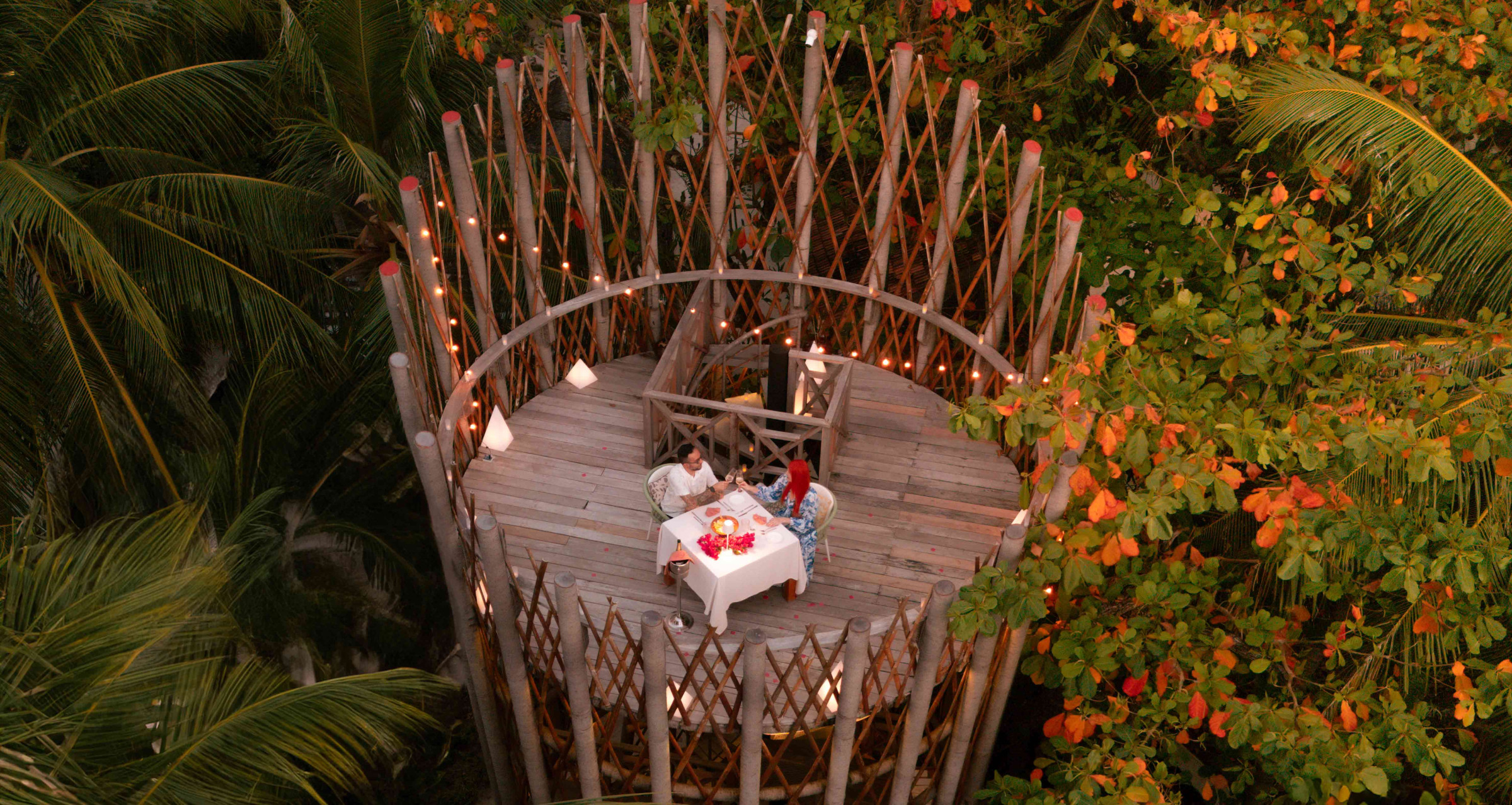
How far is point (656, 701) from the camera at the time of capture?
15.8 feet

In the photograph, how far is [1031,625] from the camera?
579 cm

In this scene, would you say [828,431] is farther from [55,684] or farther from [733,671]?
[55,684]

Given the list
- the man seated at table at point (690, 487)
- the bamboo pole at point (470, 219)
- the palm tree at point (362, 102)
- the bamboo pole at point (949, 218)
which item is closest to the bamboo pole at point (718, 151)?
the bamboo pole at point (949, 218)

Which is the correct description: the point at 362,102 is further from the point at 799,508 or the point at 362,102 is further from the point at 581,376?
the point at 799,508

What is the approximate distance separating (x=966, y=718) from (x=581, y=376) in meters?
2.97

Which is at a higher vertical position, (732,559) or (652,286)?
(652,286)

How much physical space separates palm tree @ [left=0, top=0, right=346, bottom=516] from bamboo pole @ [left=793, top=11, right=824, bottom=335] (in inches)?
129

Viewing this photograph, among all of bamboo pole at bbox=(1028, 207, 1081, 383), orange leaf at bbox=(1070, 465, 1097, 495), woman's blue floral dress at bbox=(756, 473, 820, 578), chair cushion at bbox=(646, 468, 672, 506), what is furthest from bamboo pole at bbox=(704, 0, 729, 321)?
orange leaf at bbox=(1070, 465, 1097, 495)

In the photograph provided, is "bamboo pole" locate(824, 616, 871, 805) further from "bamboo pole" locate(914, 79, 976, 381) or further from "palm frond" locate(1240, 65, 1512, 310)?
"palm frond" locate(1240, 65, 1512, 310)

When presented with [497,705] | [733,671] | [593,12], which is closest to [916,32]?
[593,12]

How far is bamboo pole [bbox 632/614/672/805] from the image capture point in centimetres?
452

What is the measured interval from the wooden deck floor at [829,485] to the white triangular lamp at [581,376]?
52 millimetres

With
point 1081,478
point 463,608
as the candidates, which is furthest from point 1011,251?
→ point 463,608

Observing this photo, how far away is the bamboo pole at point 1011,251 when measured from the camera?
19.7 feet
